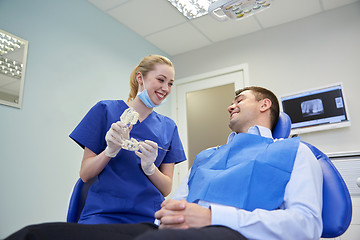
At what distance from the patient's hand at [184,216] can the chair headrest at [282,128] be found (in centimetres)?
63

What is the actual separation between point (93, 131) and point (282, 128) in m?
0.85

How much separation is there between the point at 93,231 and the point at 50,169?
153cm

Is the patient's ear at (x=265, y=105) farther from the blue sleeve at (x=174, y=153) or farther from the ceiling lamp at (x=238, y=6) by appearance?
the ceiling lamp at (x=238, y=6)

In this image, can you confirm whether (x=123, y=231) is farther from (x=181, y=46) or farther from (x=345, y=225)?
(x=181, y=46)

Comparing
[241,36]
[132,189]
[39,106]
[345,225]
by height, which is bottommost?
[345,225]

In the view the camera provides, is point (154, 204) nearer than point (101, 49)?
Yes

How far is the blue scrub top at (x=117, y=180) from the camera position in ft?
3.66

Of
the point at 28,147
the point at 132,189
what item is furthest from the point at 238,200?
the point at 28,147

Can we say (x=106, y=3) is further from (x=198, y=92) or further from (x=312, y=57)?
(x=312, y=57)

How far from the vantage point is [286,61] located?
9.66ft

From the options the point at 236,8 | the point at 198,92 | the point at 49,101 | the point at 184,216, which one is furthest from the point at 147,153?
the point at 198,92

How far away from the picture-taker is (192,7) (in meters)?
2.76

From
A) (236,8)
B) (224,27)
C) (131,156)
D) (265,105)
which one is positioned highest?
(224,27)

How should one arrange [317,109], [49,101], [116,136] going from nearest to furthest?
[116,136] < [49,101] < [317,109]
